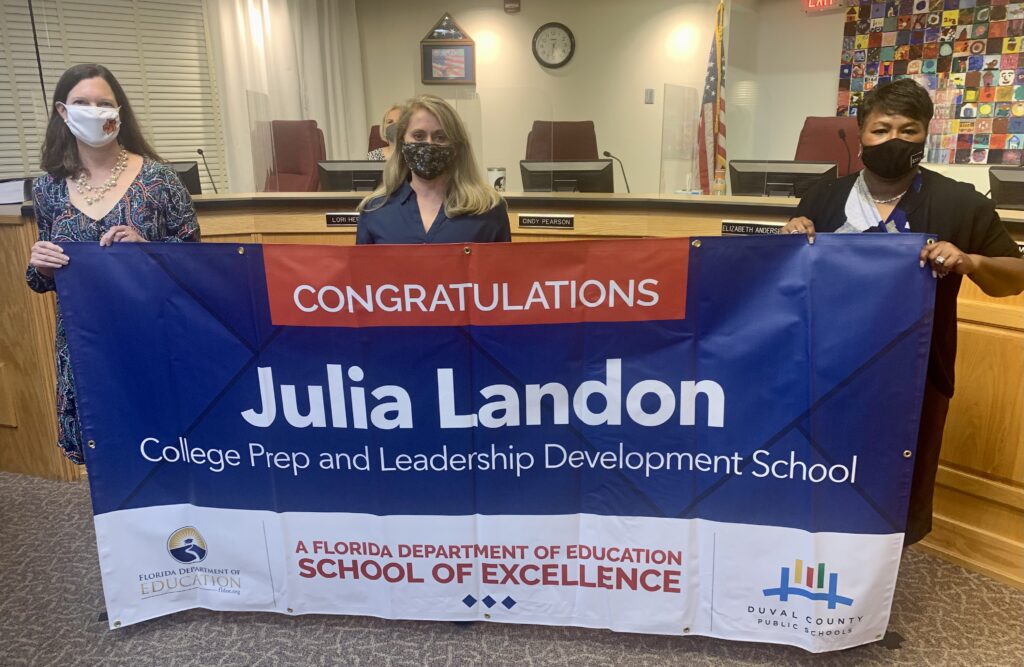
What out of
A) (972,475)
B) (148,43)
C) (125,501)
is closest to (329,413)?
(125,501)

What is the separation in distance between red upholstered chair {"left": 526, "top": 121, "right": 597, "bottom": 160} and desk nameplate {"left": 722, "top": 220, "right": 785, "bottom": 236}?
2.44 metres

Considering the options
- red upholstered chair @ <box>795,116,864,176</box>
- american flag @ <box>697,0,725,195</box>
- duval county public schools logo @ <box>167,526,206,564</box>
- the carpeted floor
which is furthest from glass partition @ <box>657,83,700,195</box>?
duval county public schools logo @ <box>167,526,206,564</box>

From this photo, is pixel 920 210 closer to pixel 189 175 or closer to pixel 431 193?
pixel 431 193

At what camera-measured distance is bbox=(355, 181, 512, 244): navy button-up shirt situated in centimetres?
200

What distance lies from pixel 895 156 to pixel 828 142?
11.3 ft

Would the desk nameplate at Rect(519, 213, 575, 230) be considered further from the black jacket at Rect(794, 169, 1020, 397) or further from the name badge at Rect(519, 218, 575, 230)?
the black jacket at Rect(794, 169, 1020, 397)

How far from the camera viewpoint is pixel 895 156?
1726 mm

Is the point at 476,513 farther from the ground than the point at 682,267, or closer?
closer

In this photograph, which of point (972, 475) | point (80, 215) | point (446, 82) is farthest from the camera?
point (446, 82)

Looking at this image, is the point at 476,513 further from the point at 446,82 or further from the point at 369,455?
the point at 446,82

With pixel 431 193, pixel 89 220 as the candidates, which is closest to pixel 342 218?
pixel 431 193

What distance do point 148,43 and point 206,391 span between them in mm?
5331

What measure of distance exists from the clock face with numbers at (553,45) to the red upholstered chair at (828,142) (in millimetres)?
3064

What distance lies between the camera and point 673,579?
69.8 inches
